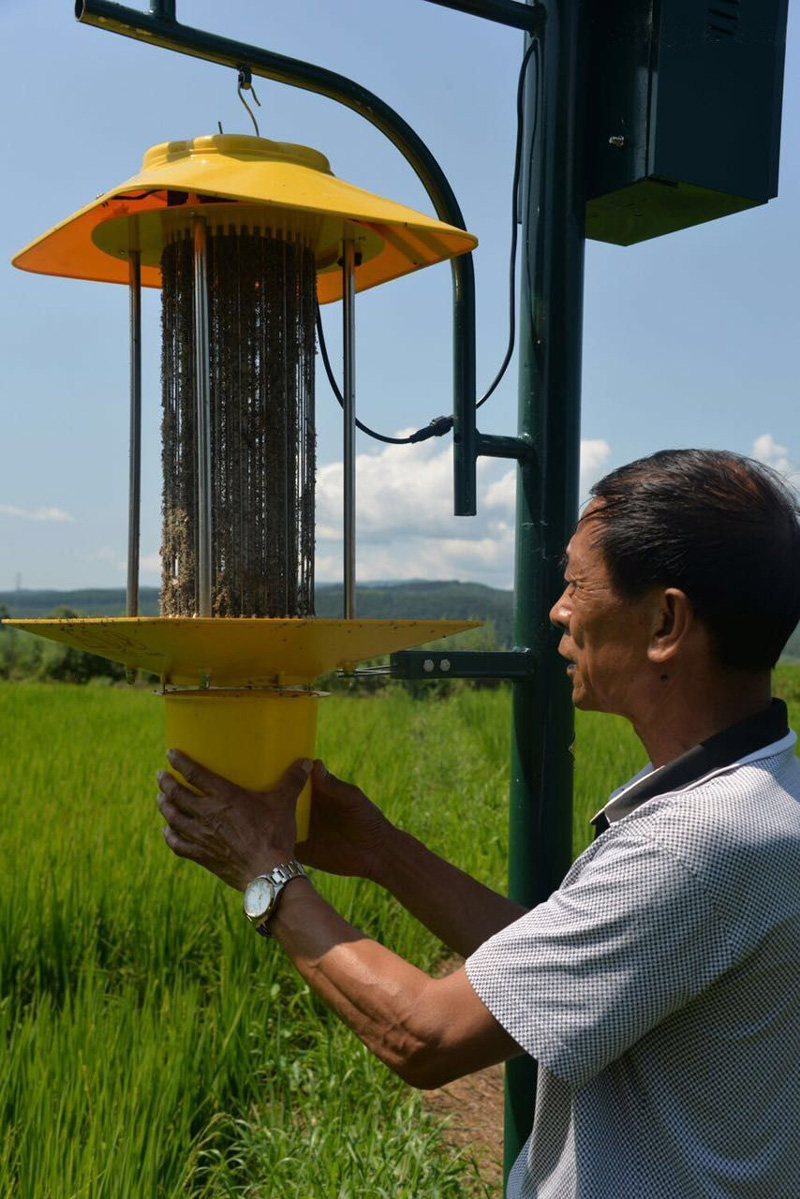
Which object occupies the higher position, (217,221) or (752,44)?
(752,44)

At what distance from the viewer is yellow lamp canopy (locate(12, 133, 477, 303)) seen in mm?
1678

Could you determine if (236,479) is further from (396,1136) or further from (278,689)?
(396,1136)

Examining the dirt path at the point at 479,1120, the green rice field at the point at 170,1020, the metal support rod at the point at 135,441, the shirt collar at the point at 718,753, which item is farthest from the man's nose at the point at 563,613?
the dirt path at the point at 479,1120

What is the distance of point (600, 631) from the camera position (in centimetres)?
173

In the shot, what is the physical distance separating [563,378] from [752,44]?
0.77 metres

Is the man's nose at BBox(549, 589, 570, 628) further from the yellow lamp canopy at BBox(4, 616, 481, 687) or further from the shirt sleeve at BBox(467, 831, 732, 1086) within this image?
the shirt sleeve at BBox(467, 831, 732, 1086)

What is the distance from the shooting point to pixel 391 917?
16.3 feet

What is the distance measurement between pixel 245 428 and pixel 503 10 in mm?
1047

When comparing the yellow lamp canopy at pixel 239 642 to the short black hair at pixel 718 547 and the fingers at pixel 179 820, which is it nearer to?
the fingers at pixel 179 820

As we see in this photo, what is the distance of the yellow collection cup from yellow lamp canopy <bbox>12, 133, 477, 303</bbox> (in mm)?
717

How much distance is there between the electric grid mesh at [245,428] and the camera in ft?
6.18

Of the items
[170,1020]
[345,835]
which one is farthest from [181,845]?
[170,1020]

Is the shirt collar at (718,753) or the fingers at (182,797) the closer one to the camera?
the shirt collar at (718,753)

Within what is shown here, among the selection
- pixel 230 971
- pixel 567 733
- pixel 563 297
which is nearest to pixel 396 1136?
pixel 230 971
